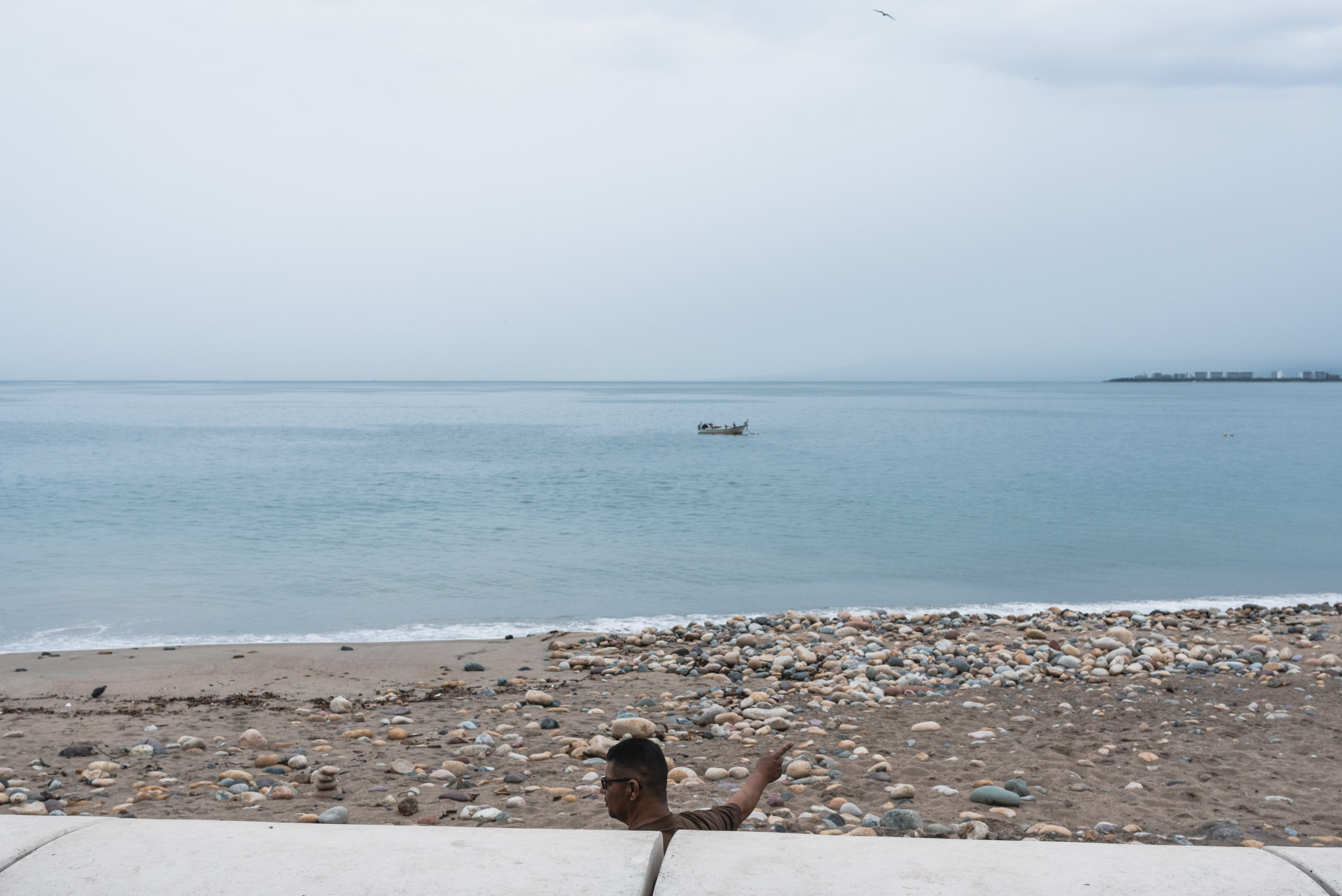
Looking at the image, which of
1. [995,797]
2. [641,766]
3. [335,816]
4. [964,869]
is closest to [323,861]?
[641,766]

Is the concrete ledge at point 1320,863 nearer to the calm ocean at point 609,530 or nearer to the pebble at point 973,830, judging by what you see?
the pebble at point 973,830

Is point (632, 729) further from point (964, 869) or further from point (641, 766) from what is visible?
point (964, 869)

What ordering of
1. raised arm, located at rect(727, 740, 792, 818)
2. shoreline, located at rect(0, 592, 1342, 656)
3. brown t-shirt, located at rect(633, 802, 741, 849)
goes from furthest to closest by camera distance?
shoreline, located at rect(0, 592, 1342, 656), raised arm, located at rect(727, 740, 792, 818), brown t-shirt, located at rect(633, 802, 741, 849)

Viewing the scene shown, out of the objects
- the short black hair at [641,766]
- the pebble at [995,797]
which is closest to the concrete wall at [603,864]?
the short black hair at [641,766]

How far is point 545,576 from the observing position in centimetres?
1688

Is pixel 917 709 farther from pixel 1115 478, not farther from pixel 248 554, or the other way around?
pixel 1115 478

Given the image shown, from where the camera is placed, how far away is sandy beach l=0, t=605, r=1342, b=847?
19.0 feet

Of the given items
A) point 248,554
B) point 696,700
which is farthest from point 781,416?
point 696,700

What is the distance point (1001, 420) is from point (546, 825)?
78556 millimetres

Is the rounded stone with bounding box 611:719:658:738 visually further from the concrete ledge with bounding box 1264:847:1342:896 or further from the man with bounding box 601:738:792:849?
the concrete ledge with bounding box 1264:847:1342:896

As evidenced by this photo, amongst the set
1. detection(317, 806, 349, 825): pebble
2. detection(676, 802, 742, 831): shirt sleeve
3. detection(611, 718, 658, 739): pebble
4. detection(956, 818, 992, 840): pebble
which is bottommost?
detection(611, 718, 658, 739): pebble

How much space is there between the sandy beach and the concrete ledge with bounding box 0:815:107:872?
314cm

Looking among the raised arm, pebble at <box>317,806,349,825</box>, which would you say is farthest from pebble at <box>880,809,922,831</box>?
pebble at <box>317,806,349,825</box>

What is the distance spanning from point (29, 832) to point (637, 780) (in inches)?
71.5
